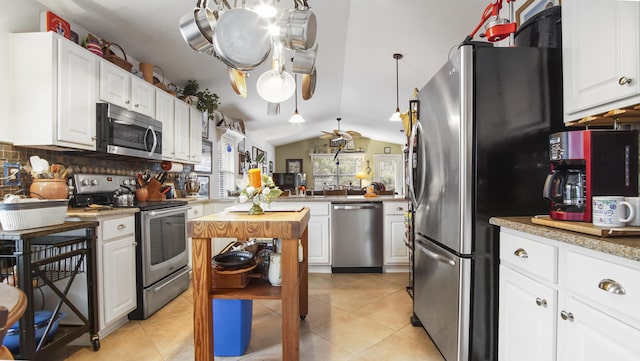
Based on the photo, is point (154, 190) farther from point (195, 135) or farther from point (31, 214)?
point (31, 214)

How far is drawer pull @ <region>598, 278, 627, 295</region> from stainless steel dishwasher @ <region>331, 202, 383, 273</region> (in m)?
2.61

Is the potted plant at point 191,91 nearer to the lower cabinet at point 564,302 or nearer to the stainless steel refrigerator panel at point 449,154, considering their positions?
the stainless steel refrigerator panel at point 449,154

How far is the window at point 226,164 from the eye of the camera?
5.31 m

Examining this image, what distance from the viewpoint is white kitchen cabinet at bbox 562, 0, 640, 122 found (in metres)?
1.07

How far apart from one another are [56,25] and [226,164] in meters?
3.68

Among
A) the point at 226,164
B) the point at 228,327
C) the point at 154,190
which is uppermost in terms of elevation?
the point at 226,164

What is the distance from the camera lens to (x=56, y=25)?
1.98 meters

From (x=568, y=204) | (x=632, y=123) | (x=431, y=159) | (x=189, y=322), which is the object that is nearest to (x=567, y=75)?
(x=632, y=123)

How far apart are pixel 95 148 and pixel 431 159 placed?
2397mm

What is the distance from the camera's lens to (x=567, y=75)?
1.38 meters

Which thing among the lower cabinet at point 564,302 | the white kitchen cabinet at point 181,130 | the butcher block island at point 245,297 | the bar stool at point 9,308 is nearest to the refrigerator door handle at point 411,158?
the lower cabinet at point 564,302

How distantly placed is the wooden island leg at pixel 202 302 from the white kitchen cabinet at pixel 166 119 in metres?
2.07

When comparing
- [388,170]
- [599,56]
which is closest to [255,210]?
[599,56]

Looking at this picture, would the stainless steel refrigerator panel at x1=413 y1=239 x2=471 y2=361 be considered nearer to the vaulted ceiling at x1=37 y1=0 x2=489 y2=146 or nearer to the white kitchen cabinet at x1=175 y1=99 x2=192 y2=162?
the vaulted ceiling at x1=37 y1=0 x2=489 y2=146
